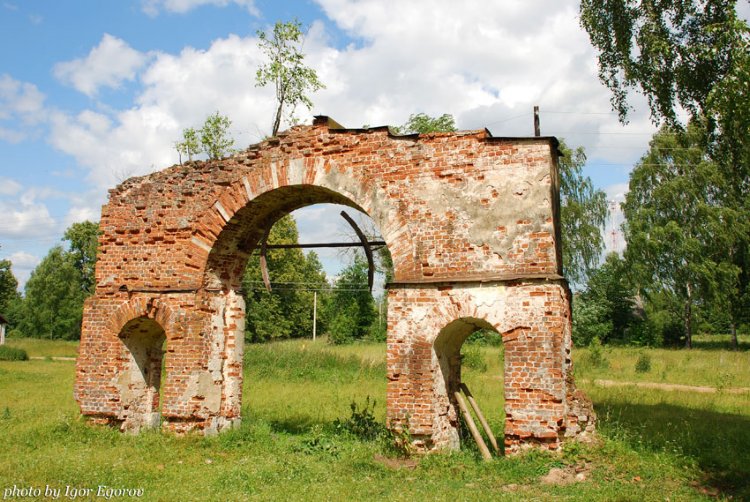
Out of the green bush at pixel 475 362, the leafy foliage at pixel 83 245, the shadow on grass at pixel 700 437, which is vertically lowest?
the shadow on grass at pixel 700 437

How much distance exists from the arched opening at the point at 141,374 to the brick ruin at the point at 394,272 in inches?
1.0

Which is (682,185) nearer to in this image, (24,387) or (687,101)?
(687,101)

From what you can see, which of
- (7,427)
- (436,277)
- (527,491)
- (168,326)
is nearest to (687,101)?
(436,277)

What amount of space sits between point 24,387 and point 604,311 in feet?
88.1

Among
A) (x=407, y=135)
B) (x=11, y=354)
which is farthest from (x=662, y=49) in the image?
(x=11, y=354)

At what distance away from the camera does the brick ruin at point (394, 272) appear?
26.1ft

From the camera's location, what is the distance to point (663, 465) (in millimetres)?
7566

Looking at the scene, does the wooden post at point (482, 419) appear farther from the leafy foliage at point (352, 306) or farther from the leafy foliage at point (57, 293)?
the leafy foliage at point (57, 293)

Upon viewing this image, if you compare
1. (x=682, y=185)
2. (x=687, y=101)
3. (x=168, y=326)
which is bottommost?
(x=168, y=326)

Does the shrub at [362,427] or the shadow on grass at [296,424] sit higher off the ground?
the shrub at [362,427]

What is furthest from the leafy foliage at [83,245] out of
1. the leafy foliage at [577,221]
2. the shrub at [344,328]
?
the leafy foliage at [577,221]

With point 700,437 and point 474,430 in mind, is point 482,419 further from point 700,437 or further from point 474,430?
point 700,437

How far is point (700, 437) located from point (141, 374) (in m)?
9.17

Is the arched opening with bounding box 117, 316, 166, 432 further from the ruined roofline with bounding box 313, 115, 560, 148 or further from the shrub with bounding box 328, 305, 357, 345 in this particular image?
the shrub with bounding box 328, 305, 357, 345
